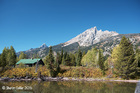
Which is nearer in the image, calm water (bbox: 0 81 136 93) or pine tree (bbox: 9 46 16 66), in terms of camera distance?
calm water (bbox: 0 81 136 93)

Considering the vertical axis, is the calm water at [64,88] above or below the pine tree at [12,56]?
below

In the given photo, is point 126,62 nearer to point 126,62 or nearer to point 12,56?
point 126,62

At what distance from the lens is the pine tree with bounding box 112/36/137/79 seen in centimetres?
3250

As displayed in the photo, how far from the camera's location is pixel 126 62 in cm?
3353

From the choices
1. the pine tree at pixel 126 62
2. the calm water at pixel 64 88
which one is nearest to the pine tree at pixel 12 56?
the calm water at pixel 64 88

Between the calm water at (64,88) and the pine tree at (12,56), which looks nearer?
the calm water at (64,88)

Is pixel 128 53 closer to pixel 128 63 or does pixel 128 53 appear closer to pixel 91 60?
pixel 128 63

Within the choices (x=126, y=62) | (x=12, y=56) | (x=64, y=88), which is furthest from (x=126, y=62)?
(x=12, y=56)

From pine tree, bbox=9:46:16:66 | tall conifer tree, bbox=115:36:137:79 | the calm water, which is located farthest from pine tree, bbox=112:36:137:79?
pine tree, bbox=9:46:16:66

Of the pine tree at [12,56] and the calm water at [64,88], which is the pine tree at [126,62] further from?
the pine tree at [12,56]

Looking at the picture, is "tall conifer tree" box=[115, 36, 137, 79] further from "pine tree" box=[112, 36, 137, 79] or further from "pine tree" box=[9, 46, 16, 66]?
"pine tree" box=[9, 46, 16, 66]

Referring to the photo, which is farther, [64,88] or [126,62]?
[126,62]

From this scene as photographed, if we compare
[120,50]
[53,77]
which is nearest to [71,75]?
[53,77]

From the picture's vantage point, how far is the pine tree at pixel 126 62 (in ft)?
107
